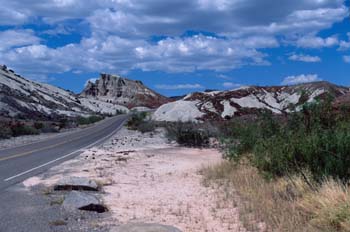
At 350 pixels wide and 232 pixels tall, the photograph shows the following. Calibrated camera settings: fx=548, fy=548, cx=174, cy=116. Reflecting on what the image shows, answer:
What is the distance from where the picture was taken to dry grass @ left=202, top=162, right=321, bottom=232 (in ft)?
30.2

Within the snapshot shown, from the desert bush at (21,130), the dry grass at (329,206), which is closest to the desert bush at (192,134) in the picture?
the desert bush at (21,130)

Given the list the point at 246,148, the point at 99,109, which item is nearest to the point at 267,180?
the point at 246,148

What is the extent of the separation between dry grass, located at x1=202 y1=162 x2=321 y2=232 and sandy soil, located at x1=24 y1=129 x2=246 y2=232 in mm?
329

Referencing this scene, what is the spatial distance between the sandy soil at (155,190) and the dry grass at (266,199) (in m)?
0.33

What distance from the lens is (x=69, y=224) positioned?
10.0 m

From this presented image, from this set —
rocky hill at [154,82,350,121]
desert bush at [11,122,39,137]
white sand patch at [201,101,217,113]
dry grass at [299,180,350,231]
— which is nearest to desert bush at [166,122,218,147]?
rocky hill at [154,82,350,121]

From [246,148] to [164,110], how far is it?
134 ft

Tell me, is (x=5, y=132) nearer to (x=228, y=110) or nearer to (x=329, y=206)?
(x=228, y=110)

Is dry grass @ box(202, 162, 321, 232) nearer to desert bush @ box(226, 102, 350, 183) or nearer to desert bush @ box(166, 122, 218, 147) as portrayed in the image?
desert bush @ box(226, 102, 350, 183)

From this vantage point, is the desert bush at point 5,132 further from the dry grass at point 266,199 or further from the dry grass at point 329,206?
the dry grass at point 329,206

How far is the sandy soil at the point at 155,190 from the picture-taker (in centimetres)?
1054

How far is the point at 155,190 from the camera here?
14.8 metres

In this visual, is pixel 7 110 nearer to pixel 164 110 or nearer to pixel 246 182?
pixel 164 110

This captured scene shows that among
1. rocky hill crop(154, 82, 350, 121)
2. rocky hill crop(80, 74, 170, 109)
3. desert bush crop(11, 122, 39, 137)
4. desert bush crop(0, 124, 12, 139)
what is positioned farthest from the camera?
rocky hill crop(80, 74, 170, 109)
